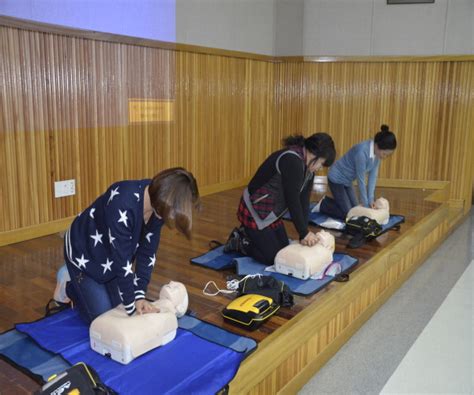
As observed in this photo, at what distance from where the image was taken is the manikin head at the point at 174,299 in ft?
7.24

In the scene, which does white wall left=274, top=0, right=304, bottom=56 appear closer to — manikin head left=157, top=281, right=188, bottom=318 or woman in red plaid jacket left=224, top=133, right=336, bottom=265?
woman in red plaid jacket left=224, top=133, right=336, bottom=265

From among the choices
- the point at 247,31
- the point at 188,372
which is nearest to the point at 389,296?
the point at 188,372

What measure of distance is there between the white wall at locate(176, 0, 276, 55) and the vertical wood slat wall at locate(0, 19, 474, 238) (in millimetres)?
144

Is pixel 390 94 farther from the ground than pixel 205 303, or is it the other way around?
pixel 390 94

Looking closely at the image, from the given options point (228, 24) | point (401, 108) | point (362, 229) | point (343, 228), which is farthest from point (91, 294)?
point (401, 108)

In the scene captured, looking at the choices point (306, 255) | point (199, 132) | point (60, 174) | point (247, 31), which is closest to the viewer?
point (306, 255)

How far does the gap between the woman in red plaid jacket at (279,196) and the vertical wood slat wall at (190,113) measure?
1.46 meters

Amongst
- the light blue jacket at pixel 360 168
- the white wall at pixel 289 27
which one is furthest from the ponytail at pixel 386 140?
the white wall at pixel 289 27

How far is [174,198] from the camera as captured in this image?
173 cm

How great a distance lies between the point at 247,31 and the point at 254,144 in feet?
4.15

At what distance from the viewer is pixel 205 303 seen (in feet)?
8.29

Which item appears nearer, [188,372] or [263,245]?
[188,372]

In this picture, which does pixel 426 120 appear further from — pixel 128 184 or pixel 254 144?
pixel 128 184

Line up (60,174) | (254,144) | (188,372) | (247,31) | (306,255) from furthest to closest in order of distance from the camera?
1. (254,144)
2. (247,31)
3. (60,174)
4. (306,255)
5. (188,372)
